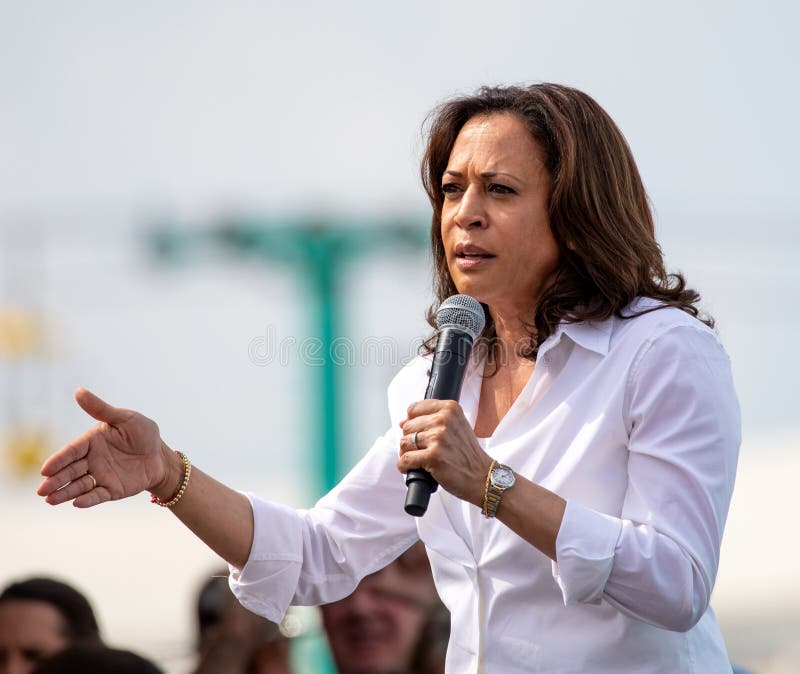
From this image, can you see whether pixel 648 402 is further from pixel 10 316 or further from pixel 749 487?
pixel 749 487

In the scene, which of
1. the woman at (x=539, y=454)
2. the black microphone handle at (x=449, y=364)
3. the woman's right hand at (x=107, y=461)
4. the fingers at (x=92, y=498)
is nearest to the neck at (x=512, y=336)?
the woman at (x=539, y=454)

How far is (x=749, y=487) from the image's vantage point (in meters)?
40.7

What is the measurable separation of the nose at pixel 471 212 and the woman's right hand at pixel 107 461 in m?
0.77

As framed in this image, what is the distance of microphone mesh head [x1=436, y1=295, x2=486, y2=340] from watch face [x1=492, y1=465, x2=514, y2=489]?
14.4 inches

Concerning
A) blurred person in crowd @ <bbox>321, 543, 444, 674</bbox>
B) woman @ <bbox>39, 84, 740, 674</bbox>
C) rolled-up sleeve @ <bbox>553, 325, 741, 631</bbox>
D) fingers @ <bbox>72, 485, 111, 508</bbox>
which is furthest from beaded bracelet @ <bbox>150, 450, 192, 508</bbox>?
blurred person in crowd @ <bbox>321, 543, 444, 674</bbox>

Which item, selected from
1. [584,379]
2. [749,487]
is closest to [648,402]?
[584,379]

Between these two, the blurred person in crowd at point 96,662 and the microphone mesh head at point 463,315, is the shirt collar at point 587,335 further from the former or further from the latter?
the blurred person in crowd at point 96,662

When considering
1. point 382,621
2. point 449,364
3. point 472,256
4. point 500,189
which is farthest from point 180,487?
point 382,621

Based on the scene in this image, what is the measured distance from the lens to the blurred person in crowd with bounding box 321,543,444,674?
180 inches

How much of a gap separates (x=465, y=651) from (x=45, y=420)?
24833 mm

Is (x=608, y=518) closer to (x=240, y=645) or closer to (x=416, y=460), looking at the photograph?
(x=416, y=460)

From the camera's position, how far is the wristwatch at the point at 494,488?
7.72 feet

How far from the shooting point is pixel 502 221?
2.67 m

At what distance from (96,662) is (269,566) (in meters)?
0.75
